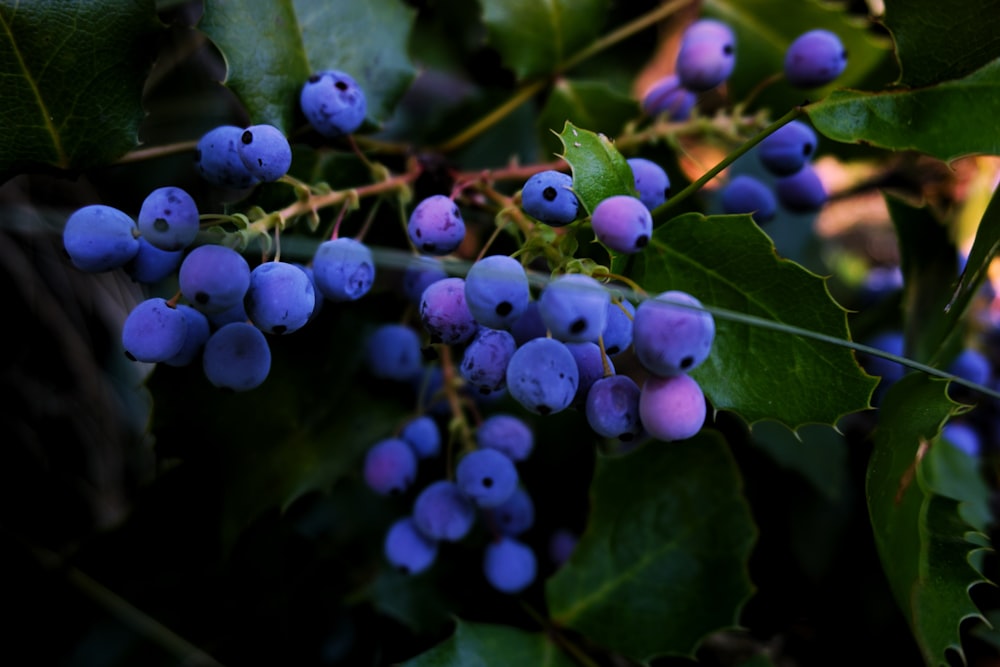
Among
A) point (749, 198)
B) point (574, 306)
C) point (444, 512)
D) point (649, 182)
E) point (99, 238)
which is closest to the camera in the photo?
point (574, 306)

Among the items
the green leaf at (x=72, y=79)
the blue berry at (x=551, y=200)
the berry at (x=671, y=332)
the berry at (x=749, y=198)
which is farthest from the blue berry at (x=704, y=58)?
the green leaf at (x=72, y=79)

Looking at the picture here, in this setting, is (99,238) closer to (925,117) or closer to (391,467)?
(391,467)

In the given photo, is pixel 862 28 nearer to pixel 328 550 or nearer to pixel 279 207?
pixel 279 207

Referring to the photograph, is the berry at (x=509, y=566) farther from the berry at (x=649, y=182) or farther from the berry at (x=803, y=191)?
the berry at (x=803, y=191)

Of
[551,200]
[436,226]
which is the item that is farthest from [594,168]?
[436,226]

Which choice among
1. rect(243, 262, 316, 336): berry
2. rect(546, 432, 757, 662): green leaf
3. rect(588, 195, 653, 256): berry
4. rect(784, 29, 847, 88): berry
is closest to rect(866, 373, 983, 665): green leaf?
rect(546, 432, 757, 662): green leaf

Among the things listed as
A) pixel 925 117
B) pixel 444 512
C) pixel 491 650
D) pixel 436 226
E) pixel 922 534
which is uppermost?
pixel 925 117

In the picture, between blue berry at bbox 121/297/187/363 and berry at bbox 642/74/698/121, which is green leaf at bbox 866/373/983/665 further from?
blue berry at bbox 121/297/187/363
